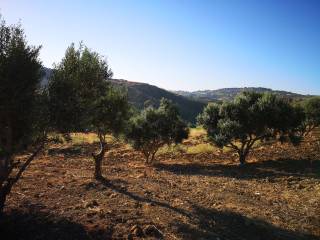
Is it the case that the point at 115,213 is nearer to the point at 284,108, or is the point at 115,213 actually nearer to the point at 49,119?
the point at 49,119

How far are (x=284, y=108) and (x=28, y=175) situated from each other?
22.0 meters

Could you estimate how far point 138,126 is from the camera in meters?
Result: 34.2

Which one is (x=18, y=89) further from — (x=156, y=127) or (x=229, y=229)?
(x=156, y=127)

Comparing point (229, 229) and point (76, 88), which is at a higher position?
point (76, 88)

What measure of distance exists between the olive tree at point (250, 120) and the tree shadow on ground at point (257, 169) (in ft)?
6.80

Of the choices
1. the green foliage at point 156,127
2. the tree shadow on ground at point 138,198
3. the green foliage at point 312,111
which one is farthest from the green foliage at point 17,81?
the green foliage at point 312,111

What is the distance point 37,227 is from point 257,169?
69.0 ft

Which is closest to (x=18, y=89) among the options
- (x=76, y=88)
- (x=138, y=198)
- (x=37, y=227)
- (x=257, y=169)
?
(x=76, y=88)

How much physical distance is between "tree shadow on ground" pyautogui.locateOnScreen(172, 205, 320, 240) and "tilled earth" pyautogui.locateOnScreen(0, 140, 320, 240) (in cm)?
4

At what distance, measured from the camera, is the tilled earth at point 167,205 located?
13938 millimetres

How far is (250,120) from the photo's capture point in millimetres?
32812

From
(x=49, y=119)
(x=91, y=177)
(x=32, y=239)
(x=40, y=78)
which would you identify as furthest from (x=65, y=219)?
(x=91, y=177)

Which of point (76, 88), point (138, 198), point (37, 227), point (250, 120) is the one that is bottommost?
point (37, 227)

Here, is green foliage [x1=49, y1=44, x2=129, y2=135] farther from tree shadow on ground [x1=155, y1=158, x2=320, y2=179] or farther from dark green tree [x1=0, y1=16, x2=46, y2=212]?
tree shadow on ground [x1=155, y1=158, x2=320, y2=179]
